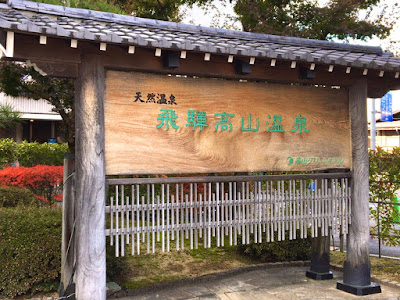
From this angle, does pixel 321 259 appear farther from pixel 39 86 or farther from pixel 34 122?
pixel 34 122

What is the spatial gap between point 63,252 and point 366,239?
4994 millimetres

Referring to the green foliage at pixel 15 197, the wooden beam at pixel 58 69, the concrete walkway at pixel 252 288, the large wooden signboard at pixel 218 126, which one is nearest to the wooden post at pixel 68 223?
Result: the large wooden signboard at pixel 218 126

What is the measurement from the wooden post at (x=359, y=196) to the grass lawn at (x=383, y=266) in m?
1.15

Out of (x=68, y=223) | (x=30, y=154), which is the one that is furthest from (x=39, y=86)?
(x=30, y=154)

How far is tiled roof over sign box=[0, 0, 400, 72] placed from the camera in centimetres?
445

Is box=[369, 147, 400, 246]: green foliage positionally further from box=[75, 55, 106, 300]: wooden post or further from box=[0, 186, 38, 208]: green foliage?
box=[0, 186, 38, 208]: green foliage

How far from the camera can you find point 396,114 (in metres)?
34.2

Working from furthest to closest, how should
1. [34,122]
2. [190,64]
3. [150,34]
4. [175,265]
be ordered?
[34,122], [175,265], [190,64], [150,34]

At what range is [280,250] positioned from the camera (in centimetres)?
884

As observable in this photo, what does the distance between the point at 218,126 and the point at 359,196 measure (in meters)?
2.90

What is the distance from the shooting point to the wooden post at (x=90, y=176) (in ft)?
16.9

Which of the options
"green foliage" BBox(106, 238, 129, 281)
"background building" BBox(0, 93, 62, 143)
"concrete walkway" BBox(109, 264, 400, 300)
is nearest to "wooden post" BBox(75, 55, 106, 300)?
"concrete walkway" BBox(109, 264, 400, 300)

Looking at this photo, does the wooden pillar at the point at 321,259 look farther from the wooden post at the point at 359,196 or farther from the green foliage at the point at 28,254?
the green foliage at the point at 28,254

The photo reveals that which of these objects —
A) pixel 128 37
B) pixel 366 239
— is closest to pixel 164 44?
pixel 128 37
